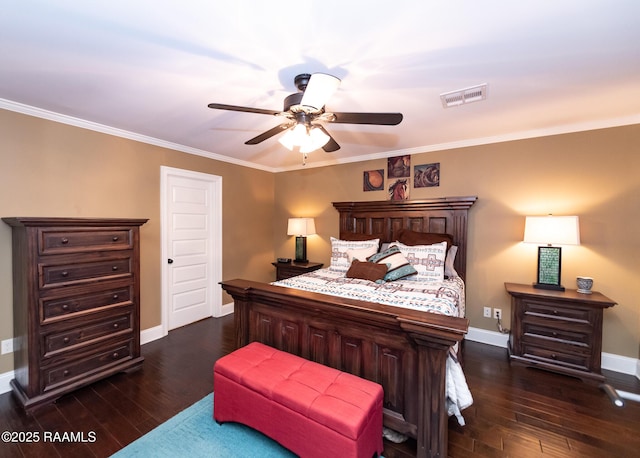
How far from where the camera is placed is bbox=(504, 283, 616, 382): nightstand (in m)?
2.43

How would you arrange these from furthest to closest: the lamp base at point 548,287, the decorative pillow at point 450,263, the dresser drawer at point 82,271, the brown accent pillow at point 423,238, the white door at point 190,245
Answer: the white door at point 190,245 < the brown accent pillow at point 423,238 < the decorative pillow at point 450,263 < the lamp base at point 548,287 < the dresser drawer at point 82,271

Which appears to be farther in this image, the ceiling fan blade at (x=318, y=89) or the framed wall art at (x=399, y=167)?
the framed wall art at (x=399, y=167)

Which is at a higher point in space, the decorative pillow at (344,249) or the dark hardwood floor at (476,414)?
the decorative pillow at (344,249)

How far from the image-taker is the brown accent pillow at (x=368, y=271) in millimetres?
2818

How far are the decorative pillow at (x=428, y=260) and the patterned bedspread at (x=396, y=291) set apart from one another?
13 cm

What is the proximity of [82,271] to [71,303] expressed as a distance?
0.27 m

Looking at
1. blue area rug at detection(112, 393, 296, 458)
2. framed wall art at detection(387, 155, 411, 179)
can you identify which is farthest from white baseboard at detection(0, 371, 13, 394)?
framed wall art at detection(387, 155, 411, 179)

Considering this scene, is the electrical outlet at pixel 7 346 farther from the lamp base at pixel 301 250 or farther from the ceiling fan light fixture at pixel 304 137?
the lamp base at pixel 301 250

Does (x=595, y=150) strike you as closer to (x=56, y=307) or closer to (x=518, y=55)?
(x=518, y=55)

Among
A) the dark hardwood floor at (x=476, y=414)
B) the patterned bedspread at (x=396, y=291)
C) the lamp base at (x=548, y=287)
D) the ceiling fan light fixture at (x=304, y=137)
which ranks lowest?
the dark hardwood floor at (x=476, y=414)

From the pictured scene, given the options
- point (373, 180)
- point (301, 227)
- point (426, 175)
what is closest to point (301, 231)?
point (301, 227)

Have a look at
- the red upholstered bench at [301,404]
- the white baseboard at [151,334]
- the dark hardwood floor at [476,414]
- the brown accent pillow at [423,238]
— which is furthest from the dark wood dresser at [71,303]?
the brown accent pillow at [423,238]

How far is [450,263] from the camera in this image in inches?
126

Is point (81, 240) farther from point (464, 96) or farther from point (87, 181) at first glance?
point (464, 96)
